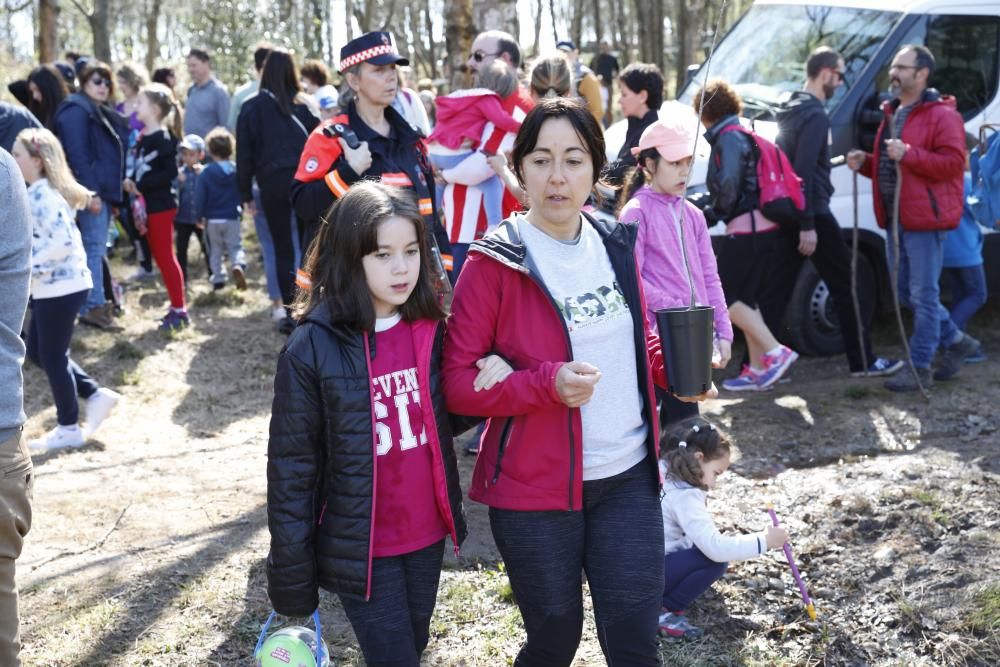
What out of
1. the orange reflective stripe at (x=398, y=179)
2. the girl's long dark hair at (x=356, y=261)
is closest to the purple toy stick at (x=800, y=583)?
the girl's long dark hair at (x=356, y=261)

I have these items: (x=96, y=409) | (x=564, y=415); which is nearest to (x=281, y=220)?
(x=96, y=409)

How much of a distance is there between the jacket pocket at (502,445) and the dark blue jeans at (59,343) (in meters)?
3.87

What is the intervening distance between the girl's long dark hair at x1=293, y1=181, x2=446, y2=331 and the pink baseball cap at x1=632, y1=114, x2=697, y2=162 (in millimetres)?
1638

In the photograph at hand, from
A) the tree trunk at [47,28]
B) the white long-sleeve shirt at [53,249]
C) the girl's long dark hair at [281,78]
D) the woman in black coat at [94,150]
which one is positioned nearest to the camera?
the white long-sleeve shirt at [53,249]

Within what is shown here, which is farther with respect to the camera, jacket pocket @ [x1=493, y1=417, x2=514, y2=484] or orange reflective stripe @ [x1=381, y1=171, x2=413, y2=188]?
orange reflective stripe @ [x1=381, y1=171, x2=413, y2=188]

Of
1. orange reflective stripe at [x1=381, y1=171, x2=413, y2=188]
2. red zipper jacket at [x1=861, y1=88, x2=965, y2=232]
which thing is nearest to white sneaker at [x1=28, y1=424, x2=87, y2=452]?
orange reflective stripe at [x1=381, y1=171, x2=413, y2=188]

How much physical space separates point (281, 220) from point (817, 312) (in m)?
3.93

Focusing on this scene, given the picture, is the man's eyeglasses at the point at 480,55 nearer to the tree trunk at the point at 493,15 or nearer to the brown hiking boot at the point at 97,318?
the tree trunk at the point at 493,15

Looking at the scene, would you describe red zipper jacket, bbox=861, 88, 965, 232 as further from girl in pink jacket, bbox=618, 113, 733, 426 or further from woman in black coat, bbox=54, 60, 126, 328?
woman in black coat, bbox=54, 60, 126, 328

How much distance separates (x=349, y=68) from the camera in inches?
179

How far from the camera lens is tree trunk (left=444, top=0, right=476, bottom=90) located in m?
8.74

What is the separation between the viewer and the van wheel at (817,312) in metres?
7.32

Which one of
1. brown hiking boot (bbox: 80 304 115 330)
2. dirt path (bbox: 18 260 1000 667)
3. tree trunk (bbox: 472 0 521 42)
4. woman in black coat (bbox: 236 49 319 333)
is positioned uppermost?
tree trunk (bbox: 472 0 521 42)

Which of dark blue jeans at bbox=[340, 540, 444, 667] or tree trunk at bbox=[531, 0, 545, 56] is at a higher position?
tree trunk at bbox=[531, 0, 545, 56]
